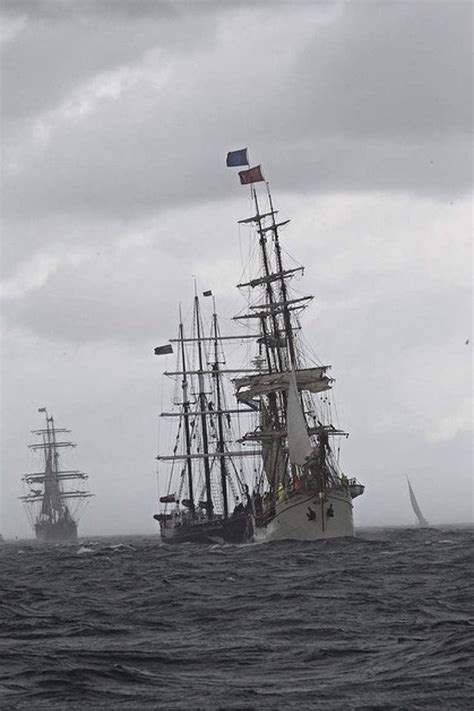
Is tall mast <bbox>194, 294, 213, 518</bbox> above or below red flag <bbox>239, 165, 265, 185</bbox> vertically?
below

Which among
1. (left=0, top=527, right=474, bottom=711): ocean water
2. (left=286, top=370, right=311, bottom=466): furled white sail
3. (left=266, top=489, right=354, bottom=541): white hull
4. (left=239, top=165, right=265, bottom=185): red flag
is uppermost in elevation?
(left=239, top=165, right=265, bottom=185): red flag

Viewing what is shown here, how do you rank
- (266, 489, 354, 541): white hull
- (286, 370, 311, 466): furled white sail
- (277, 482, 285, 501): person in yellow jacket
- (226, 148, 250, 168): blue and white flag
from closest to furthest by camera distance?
(266, 489, 354, 541): white hull → (286, 370, 311, 466): furled white sail → (277, 482, 285, 501): person in yellow jacket → (226, 148, 250, 168): blue and white flag

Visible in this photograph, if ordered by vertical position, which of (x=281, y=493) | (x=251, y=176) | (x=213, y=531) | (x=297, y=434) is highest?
(x=251, y=176)

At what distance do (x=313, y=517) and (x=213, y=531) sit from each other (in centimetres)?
3311

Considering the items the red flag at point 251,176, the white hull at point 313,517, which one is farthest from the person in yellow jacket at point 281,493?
the red flag at point 251,176

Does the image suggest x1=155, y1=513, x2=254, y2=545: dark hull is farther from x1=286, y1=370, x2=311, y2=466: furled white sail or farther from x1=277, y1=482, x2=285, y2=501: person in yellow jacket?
x1=286, y1=370, x2=311, y2=466: furled white sail

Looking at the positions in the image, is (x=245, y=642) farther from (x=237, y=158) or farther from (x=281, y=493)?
(x=237, y=158)

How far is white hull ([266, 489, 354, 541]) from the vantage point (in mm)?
78875

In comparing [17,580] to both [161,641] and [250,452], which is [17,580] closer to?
[161,641]

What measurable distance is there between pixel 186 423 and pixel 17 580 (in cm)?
7498

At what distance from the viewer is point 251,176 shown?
9194 centimetres

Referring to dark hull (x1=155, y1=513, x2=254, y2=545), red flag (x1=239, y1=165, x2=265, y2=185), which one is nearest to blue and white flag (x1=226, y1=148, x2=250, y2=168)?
red flag (x1=239, y1=165, x2=265, y2=185)

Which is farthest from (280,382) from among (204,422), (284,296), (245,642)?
(245,642)

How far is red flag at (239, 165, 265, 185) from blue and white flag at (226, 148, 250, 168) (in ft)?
2.53
